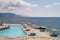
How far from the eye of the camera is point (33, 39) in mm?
6938

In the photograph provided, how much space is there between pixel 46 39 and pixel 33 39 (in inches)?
24.8

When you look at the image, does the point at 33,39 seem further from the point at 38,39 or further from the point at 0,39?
the point at 0,39

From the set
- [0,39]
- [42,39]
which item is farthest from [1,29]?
[42,39]

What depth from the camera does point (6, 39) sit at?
6906 mm

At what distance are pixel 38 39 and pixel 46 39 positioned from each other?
15.3 inches

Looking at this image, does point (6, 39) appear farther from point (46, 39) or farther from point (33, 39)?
point (46, 39)

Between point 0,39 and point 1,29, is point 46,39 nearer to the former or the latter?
point 0,39

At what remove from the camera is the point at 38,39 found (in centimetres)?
696

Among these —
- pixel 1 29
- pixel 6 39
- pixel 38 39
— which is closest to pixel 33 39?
pixel 38 39

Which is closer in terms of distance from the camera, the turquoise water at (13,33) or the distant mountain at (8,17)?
the turquoise water at (13,33)

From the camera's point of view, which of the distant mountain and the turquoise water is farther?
the distant mountain

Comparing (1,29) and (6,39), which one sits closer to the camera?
(6,39)

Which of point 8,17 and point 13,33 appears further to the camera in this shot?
point 8,17

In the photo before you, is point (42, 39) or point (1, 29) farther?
point (1, 29)
